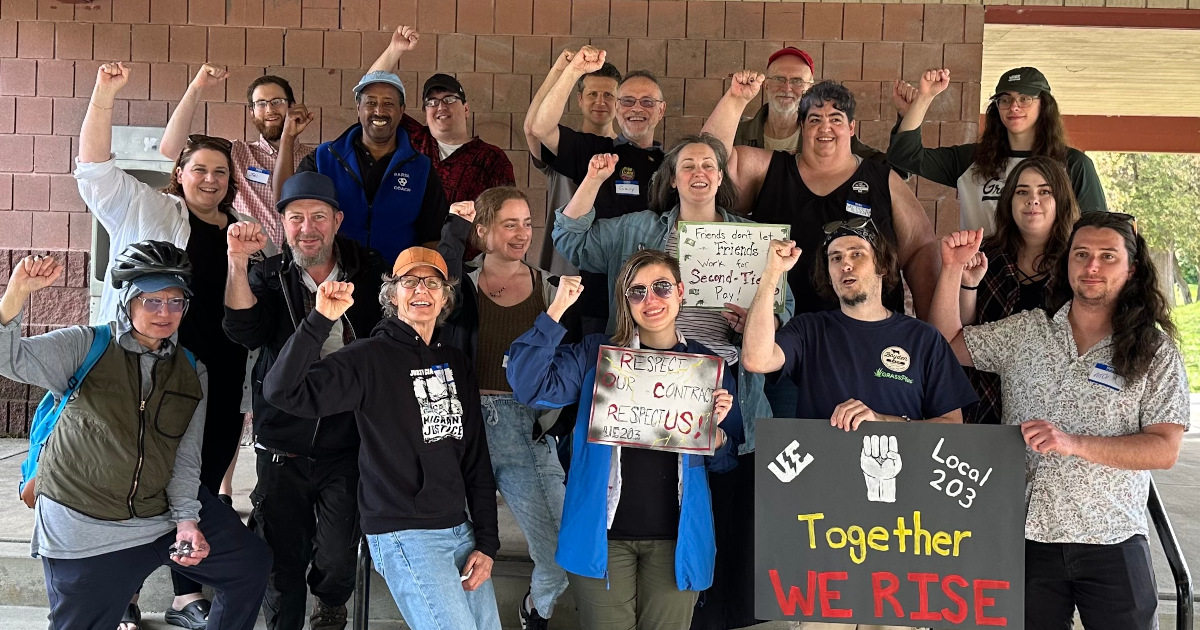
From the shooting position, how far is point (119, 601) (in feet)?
10.6

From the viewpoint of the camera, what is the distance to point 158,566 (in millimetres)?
3334

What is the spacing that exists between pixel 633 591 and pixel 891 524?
893 mm

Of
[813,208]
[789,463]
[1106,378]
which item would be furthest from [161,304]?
[1106,378]

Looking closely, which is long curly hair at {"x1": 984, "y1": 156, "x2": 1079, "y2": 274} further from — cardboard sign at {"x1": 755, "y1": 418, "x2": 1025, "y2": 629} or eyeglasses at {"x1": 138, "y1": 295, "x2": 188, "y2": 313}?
eyeglasses at {"x1": 138, "y1": 295, "x2": 188, "y2": 313}

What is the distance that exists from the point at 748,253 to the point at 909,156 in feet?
4.30

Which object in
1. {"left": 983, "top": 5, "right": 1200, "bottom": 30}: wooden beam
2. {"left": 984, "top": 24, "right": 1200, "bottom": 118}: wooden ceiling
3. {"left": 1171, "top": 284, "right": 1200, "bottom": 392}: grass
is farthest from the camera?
{"left": 1171, "top": 284, "right": 1200, "bottom": 392}: grass

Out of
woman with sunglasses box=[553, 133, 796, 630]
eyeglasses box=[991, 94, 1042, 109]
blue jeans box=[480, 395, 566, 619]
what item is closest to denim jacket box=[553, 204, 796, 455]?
woman with sunglasses box=[553, 133, 796, 630]

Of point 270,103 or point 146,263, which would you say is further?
point 270,103

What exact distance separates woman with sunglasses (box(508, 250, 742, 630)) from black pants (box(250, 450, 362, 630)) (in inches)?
35.8

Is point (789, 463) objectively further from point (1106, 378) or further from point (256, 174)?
point (256, 174)

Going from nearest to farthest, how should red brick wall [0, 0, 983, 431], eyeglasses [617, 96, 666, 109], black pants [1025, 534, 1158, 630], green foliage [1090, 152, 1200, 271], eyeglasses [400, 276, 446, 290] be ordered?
black pants [1025, 534, 1158, 630] < eyeglasses [400, 276, 446, 290] < eyeglasses [617, 96, 666, 109] < red brick wall [0, 0, 983, 431] < green foliage [1090, 152, 1200, 271]

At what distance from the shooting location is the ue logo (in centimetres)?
310

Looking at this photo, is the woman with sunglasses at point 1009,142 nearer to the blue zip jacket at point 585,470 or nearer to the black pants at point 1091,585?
the black pants at point 1091,585

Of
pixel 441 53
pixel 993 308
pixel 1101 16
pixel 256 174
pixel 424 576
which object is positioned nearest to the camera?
pixel 424 576
